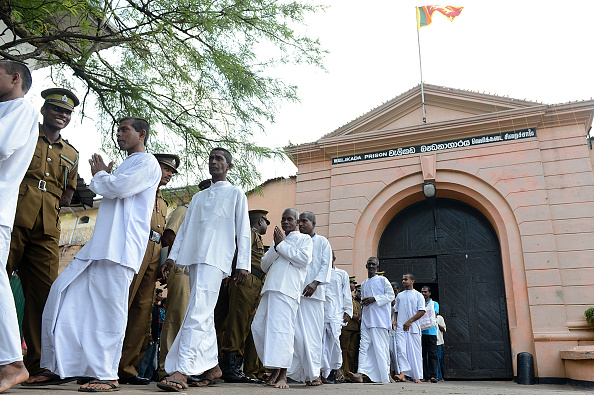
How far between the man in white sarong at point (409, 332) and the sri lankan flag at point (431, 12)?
7691mm

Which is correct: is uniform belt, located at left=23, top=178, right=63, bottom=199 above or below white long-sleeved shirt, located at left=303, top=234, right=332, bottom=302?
above

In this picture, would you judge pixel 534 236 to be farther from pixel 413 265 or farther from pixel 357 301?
pixel 357 301

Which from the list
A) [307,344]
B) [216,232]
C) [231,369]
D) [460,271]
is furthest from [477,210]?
[216,232]

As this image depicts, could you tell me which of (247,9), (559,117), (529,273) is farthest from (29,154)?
(559,117)

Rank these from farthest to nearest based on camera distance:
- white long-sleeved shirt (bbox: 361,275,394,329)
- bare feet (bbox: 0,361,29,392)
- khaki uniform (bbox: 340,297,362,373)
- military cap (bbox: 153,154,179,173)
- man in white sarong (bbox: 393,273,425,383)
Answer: khaki uniform (bbox: 340,297,362,373), man in white sarong (bbox: 393,273,425,383), white long-sleeved shirt (bbox: 361,275,394,329), military cap (bbox: 153,154,179,173), bare feet (bbox: 0,361,29,392)

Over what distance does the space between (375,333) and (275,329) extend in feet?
12.8

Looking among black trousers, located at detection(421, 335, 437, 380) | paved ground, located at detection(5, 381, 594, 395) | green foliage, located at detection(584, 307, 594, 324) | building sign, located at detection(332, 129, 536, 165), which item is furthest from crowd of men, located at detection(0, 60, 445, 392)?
building sign, located at detection(332, 129, 536, 165)

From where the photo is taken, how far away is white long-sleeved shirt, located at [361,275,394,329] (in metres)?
8.04

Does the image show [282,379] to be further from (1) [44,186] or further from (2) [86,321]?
(1) [44,186]

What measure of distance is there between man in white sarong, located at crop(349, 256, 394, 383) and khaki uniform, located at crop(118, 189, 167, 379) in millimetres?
4360

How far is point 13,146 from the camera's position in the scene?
276cm

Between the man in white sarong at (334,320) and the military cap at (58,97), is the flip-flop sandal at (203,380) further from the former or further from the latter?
the military cap at (58,97)

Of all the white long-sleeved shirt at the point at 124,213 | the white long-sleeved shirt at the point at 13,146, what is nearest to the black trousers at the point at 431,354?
the white long-sleeved shirt at the point at 124,213

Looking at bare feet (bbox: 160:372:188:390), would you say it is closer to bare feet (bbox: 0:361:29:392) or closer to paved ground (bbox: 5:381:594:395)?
paved ground (bbox: 5:381:594:395)
